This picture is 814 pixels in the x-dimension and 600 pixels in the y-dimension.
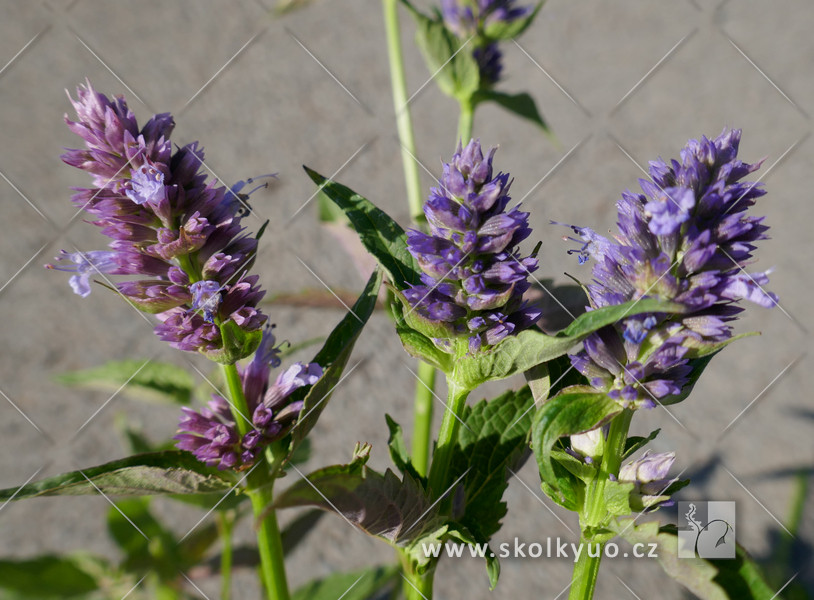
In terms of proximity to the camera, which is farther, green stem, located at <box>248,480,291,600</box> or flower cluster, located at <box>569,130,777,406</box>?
green stem, located at <box>248,480,291,600</box>

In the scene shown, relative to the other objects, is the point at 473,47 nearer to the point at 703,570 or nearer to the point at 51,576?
the point at 703,570

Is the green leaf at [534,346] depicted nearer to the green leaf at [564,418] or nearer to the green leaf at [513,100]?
the green leaf at [564,418]

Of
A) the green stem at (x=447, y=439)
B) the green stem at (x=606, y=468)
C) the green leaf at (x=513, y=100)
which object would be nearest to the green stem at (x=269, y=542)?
the green stem at (x=447, y=439)

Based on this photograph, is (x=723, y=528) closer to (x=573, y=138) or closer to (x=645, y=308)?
(x=645, y=308)

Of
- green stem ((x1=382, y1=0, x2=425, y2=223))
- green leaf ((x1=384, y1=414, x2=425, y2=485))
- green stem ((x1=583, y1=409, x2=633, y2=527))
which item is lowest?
green leaf ((x1=384, y1=414, x2=425, y2=485))

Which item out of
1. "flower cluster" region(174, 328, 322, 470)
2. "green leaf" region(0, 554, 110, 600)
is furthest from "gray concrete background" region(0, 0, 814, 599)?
"flower cluster" region(174, 328, 322, 470)

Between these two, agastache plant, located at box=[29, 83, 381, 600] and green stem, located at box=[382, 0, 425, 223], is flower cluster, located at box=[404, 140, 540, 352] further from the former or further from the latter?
green stem, located at box=[382, 0, 425, 223]

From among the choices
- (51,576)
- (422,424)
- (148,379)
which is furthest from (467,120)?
(51,576)

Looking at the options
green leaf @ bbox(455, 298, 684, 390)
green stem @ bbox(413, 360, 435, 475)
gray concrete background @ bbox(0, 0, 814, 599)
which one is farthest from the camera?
gray concrete background @ bbox(0, 0, 814, 599)
